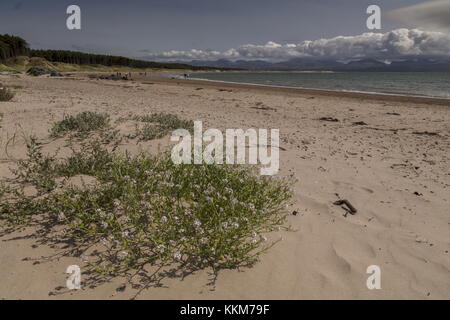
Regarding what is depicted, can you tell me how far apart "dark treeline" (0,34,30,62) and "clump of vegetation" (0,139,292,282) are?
296 feet

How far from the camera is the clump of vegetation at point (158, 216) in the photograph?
2961mm

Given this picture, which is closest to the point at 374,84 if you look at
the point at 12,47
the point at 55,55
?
the point at 12,47

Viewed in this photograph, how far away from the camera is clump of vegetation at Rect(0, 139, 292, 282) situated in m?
2.96

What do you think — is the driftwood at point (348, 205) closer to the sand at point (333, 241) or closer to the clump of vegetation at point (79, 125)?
the sand at point (333, 241)

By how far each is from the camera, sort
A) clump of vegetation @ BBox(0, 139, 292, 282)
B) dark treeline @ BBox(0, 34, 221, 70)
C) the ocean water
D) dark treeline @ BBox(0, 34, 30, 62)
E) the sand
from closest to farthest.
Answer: the sand → clump of vegetation @ BBox(0, 139, 292, 282) → the ocean water → dark treeline @ BBox(0, 34, 30, 62) → dark treeline @ BBox(0, 34, 221, 70)

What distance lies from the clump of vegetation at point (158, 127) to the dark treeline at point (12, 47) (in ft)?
282

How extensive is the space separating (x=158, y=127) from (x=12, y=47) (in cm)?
9396

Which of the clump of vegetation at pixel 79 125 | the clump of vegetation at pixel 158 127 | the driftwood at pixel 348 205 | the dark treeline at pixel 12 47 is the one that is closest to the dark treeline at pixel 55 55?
the dark treeline at pixel 12 47

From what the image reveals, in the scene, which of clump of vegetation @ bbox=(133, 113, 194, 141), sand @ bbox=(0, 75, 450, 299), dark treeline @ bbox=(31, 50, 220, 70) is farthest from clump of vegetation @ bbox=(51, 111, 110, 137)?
dark treeline @ bbox=(31, 50, 220, 70)

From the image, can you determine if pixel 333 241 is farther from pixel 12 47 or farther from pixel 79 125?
pixel 12 47

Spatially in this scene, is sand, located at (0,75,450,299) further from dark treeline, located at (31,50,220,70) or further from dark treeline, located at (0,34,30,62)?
dark treeline, located at (31,50,220,70)
